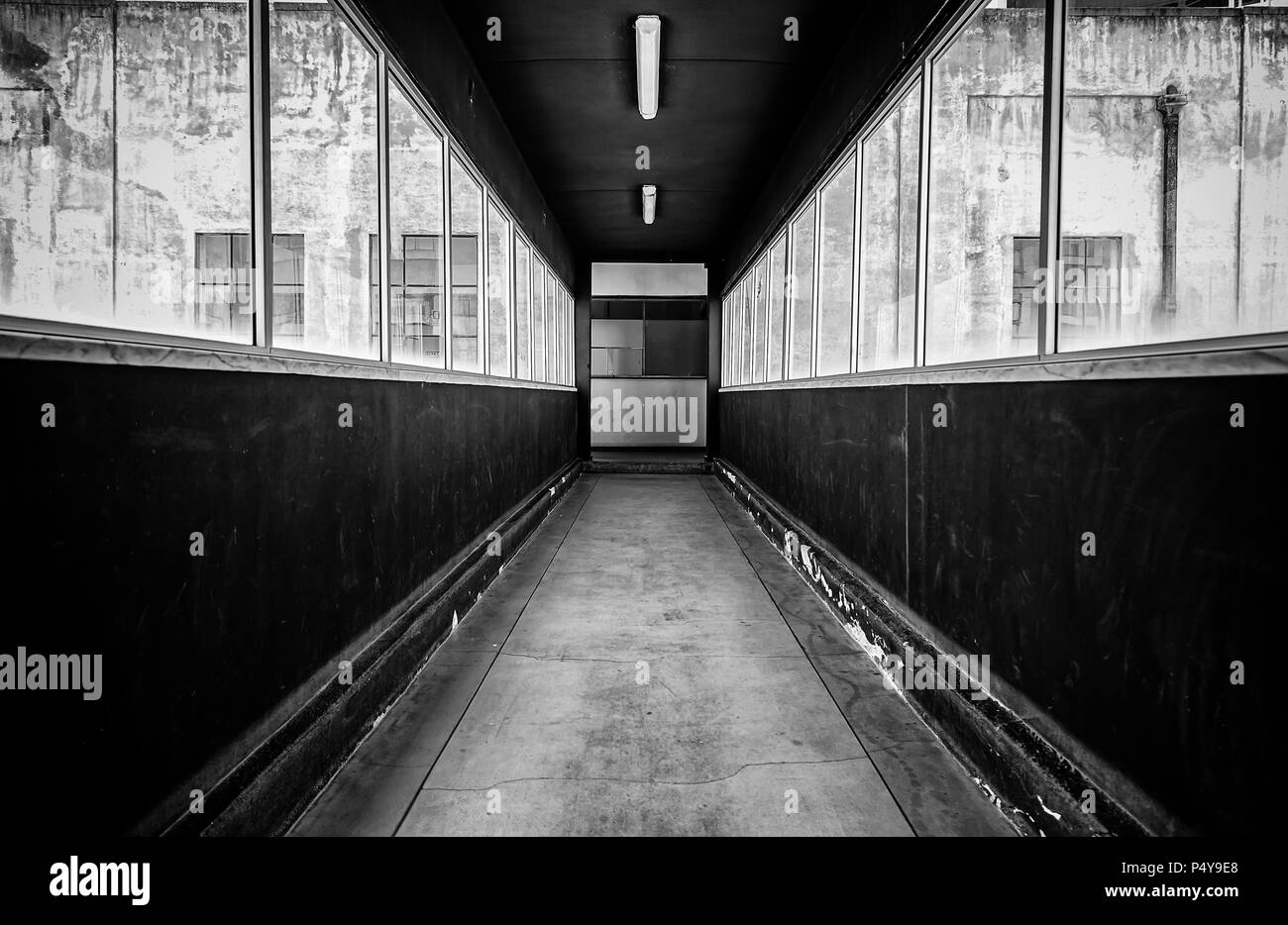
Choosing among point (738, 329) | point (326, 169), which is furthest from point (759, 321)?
point (326, 169)

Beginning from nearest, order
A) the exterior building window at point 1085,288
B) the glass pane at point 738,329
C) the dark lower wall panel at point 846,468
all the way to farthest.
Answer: the exterior building window at point 1085,288
the dark lower wall panel at point 846,468
the glass pane at point 738,329

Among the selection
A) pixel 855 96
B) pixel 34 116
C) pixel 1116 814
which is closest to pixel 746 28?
pixel 855 96

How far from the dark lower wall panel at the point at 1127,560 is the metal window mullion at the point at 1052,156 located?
23 cm

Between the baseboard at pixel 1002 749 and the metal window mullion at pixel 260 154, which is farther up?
the metal window mullion at pixel 260 154

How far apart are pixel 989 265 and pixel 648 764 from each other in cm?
197

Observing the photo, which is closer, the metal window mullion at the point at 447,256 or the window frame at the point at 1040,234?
the window frame at the point at 1040,234

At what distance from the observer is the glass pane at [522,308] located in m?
6.51

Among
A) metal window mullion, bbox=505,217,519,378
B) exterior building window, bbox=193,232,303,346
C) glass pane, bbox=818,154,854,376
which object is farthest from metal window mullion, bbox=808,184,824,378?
exterior building window, bbox=193,232,303,346

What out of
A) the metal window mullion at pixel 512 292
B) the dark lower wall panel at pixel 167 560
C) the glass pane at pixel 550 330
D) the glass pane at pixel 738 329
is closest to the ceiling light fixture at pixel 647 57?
→ the metal window mullion at pixel 512 292

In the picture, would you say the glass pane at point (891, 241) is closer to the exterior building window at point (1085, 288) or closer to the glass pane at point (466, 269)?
the exterior building window at point (1085, 288)

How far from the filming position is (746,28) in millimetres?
4402

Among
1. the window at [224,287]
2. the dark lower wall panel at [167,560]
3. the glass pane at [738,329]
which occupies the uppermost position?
the glass pane at [738,329]

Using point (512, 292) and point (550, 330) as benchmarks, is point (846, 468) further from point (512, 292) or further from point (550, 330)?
point (550, 330)

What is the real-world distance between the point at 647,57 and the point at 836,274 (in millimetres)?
1775
